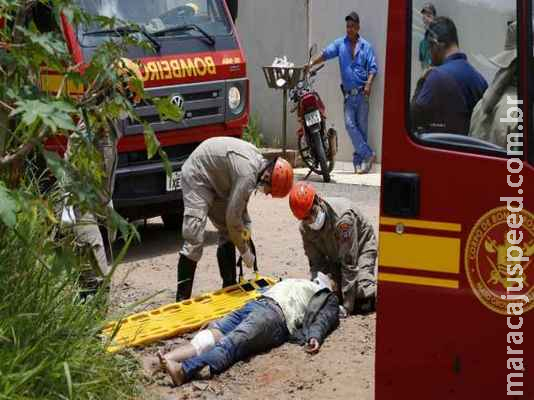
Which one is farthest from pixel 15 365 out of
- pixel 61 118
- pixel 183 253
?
pixel 183 253

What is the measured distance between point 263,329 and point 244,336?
0.14 metres

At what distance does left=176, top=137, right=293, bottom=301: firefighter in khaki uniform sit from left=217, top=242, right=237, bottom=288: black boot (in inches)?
3.3

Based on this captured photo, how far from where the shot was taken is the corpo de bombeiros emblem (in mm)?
3842

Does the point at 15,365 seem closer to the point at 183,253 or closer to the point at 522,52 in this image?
the point at 522,52

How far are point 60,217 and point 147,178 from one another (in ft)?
13.6

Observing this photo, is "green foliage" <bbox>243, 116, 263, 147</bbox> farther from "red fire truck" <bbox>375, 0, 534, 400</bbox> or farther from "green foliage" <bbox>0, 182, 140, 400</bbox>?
"red fire truck" <bbox>375, 0, 534, 400</bbox>

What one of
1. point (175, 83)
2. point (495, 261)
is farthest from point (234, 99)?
point (495, 261)

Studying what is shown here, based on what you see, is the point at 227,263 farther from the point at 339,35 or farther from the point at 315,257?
the point at 339,35

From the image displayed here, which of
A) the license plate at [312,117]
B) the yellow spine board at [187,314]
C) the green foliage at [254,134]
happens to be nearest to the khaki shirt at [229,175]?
the yellow spine board at [187,314]

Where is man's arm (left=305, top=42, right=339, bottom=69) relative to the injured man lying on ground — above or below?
above

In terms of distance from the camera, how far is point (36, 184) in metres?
5.21

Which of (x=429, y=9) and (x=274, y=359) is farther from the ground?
(x=429, y=9)

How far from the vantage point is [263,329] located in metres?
6.14

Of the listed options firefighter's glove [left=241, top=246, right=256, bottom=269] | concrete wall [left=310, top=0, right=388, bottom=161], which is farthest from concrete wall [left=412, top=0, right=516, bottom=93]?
concrete wall [left=310, top=0, right=388, bottom=161]
